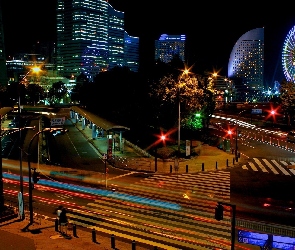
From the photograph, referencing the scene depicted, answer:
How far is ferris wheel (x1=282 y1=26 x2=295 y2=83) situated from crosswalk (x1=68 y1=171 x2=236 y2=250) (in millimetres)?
47218

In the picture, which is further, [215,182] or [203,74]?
[203,74]

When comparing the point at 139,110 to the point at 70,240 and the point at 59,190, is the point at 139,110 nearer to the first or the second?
the point at 59,190

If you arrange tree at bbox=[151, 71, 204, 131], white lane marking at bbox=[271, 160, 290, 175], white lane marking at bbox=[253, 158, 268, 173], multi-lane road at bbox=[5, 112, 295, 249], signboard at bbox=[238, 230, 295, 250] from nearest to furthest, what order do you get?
signboard at bbox=[238, 230, 295, 250] → multi-lane road at bbox=[5, 112, 295, 249] → white lane marking at bbox=[271, 160, 290, 175] → white lane marking at bbox=[253, 158, 268, 173] → tree at bbox=[151, 71, 204, 131]

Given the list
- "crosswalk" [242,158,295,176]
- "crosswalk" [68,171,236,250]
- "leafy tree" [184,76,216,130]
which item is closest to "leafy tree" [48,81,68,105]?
"leafy tree" [184,76,216,130]

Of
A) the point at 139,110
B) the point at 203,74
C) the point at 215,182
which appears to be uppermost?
the point at 203,74

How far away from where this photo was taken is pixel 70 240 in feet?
54.9

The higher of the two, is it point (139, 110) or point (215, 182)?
point (139, 110)

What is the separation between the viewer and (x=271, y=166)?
35906 millimetres

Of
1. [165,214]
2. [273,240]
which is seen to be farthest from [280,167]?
[273,240]

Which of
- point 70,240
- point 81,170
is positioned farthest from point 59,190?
point 70,240

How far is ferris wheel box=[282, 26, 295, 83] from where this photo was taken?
67562mm

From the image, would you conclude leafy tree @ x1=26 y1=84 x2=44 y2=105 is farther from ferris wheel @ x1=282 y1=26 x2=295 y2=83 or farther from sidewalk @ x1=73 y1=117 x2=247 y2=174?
sidewalk @ x1=73 y1=117 x2=247 y2=174

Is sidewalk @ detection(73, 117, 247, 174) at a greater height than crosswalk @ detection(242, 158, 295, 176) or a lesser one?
greater

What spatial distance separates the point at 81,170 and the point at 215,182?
11.5m
